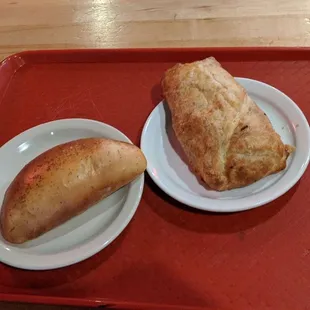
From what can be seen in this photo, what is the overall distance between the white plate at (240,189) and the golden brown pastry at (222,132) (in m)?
0.02

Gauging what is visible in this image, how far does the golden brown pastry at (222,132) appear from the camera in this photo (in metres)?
0.79

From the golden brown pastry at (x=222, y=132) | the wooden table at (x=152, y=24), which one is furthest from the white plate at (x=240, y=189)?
the wooden table at (x=152, y=24)

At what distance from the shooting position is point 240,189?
812 millimetres

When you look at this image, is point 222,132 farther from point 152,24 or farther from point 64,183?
point 152,24

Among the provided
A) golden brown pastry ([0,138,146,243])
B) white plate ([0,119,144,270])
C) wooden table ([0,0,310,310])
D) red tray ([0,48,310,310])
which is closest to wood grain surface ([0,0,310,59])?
wooden table ([0,0,310,310])

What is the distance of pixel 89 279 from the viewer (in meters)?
0.75

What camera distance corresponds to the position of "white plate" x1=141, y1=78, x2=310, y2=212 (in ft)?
2.55

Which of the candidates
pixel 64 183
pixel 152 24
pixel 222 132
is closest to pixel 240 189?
pixel 222 132

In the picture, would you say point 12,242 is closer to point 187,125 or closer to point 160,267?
point 160,267

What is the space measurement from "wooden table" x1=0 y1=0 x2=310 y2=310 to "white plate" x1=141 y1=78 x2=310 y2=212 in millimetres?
287

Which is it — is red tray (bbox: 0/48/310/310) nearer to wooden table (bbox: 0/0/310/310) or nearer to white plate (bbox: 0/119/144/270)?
white plate (bbox: 0/119/144/270)

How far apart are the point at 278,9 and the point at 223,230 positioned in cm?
72

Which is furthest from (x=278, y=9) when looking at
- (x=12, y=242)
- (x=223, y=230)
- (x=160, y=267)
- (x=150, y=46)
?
(x=12, y=242)

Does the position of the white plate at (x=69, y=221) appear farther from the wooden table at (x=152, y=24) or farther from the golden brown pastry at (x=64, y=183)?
the wooden table at (x=152, y=24)
